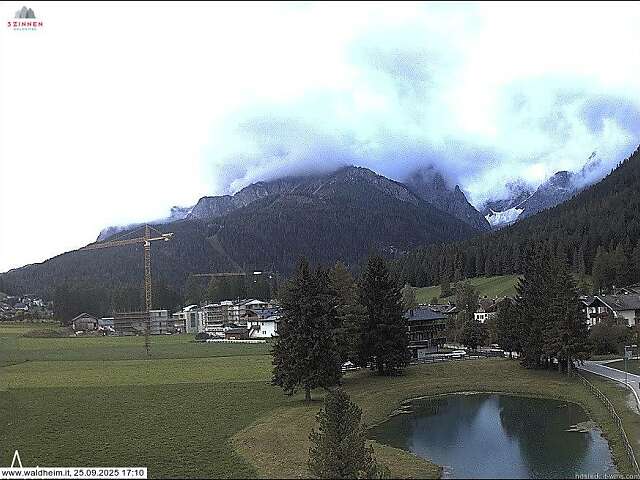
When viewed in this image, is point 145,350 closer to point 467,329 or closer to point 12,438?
point 467,329

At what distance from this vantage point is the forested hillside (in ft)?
333

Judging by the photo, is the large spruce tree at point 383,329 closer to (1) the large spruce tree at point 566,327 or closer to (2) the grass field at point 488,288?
(1) the large spruce tree at point 566,327

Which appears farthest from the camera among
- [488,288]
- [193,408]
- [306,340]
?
[488,288]

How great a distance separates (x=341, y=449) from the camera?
60.3ft

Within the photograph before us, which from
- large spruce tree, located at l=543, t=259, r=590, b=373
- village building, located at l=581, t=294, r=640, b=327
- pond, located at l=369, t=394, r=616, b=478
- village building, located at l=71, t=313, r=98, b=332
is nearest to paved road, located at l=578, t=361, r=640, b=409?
large spruce tree, located at l=543, t=259, r=590, b=373

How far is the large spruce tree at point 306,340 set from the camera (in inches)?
1548

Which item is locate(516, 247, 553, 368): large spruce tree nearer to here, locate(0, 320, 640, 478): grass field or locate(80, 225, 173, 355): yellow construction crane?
locate(0, 320, 640, 478): grass field

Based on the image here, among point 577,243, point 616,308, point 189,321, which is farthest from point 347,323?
point 577,243

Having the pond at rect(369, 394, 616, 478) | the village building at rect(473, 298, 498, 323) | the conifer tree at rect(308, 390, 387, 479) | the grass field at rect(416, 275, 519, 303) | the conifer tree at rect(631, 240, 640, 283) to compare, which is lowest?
the pond at rect(369, 394, 616, 478)

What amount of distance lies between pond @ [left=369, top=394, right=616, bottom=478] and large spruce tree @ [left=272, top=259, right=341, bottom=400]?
5646 millimetres

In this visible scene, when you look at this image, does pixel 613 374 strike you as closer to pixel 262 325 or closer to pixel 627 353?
pixel 627 353

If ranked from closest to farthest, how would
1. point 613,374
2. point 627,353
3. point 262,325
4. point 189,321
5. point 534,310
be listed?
1. point 613,374
2. point 534,310
3. point 627,353
4. point 262,325
5. point 189,321

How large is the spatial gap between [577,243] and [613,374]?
77397 mm

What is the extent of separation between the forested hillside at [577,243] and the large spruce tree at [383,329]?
2337 inches
